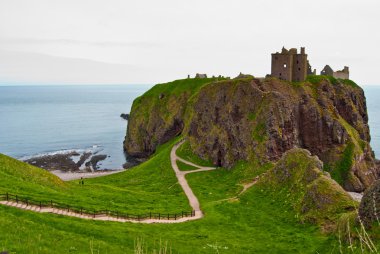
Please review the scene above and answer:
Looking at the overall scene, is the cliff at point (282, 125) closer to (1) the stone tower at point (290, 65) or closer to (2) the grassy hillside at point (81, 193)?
(1) the stone tower at point (290, 65)

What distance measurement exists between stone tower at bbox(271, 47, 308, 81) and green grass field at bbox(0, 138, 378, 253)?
29.7 metres

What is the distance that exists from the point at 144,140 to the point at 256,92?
68.6 m

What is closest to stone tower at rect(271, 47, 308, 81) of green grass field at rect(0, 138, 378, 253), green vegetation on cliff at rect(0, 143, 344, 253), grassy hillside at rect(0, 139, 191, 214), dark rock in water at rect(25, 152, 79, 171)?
green grass field at rect(0, 138, 378, 253)

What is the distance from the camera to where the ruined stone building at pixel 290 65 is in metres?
94.1

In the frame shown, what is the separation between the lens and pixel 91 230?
37719 millimetres

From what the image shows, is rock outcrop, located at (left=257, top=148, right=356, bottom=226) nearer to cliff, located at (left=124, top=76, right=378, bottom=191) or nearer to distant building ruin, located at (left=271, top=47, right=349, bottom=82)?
cliff, located at (left=124, top=76, right=378, bottom=191)

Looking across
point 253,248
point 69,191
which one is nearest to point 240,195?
point 253,248

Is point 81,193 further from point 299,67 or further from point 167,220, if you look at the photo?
point 299,67

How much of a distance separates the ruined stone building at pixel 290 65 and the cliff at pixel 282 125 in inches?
103

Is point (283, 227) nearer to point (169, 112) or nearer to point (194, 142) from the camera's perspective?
point (194, 142)

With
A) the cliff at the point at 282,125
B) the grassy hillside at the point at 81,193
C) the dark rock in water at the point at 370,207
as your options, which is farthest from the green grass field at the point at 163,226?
the cliff at the point at 282,125

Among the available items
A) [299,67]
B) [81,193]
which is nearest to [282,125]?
[299,67]

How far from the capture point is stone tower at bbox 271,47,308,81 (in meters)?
94.1

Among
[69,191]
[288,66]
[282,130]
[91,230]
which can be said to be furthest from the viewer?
[288,66]
